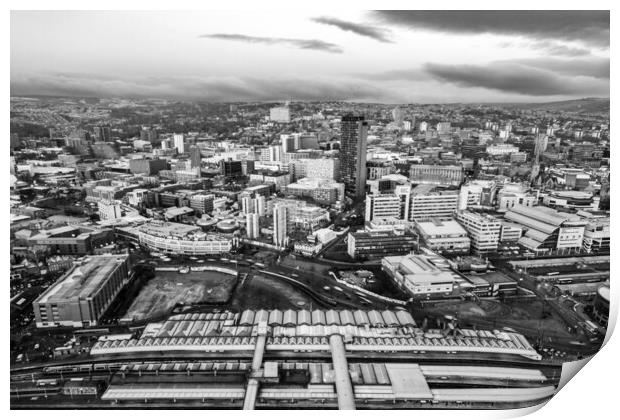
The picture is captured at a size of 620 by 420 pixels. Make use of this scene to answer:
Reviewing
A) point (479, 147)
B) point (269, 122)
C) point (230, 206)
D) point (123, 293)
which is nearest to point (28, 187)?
point (230, 206)

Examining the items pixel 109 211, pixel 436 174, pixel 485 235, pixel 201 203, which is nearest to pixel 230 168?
pixel 201 203

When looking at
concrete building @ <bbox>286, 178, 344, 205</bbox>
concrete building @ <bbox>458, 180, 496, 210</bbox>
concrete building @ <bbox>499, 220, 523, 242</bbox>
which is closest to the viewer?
concrete building @ <bbox>499, 220, 523, 242</bbox>

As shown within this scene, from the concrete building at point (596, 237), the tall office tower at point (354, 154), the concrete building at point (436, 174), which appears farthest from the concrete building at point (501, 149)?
the concrete building at point (596, 237)

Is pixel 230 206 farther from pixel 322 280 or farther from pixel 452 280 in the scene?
pixel 452 280

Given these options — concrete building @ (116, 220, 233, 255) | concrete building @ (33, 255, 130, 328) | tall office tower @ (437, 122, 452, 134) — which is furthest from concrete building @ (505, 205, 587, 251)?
concrete building @ (33, 255, 130, 328)

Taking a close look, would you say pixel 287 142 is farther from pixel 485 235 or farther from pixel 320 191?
pixel 485 235

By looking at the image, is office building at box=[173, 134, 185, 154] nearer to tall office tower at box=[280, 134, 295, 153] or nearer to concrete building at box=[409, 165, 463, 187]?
tall office tower at box=[280, 134, 295, 153]
